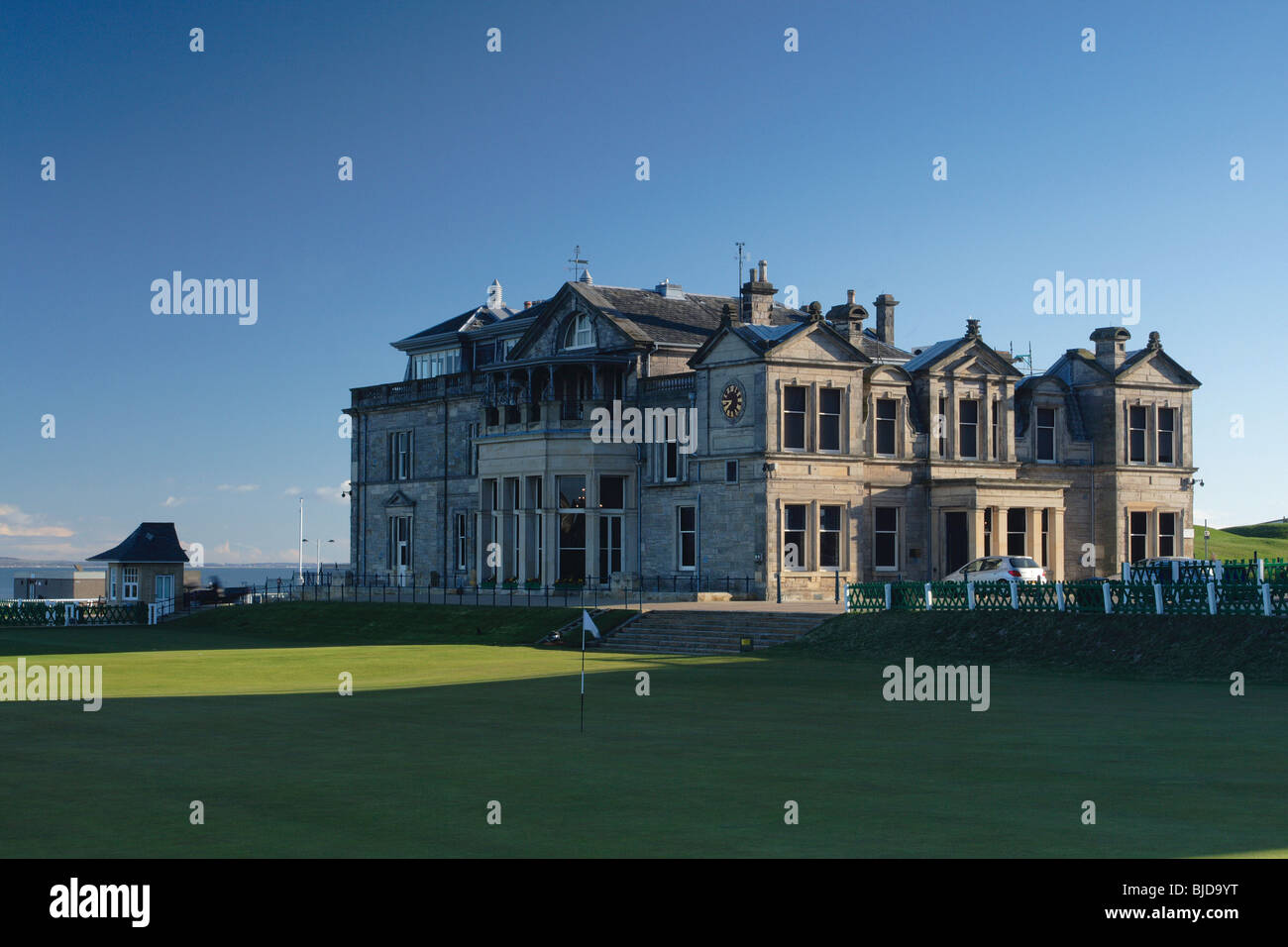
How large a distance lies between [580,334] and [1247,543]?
172 feet

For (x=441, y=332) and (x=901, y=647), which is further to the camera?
(x=441, y=332)

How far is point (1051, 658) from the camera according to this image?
33.4 meters

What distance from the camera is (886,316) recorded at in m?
64.8

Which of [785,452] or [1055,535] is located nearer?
[785,452]

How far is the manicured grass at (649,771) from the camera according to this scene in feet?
40.7

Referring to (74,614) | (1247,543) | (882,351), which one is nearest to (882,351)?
(882,351)

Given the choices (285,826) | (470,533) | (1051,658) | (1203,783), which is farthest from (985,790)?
(470,533)

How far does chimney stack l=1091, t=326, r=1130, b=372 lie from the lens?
61.3 m

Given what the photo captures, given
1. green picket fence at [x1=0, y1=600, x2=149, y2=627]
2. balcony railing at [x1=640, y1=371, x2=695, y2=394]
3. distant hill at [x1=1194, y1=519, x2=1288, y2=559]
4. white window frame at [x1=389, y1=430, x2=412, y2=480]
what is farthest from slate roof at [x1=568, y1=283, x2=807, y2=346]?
distant hill at [x1=1194, y1=519, x2=1288, y2=559]

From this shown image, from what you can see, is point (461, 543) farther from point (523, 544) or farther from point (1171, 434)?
point (1171, 434)

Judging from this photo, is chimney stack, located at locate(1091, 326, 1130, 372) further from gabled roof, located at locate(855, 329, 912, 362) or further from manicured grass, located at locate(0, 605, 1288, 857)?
manicured grass, located at locate(0, 605, 1288, 857)

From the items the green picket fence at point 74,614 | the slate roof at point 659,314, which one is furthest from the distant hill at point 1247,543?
the green picket fence at point 74,614
